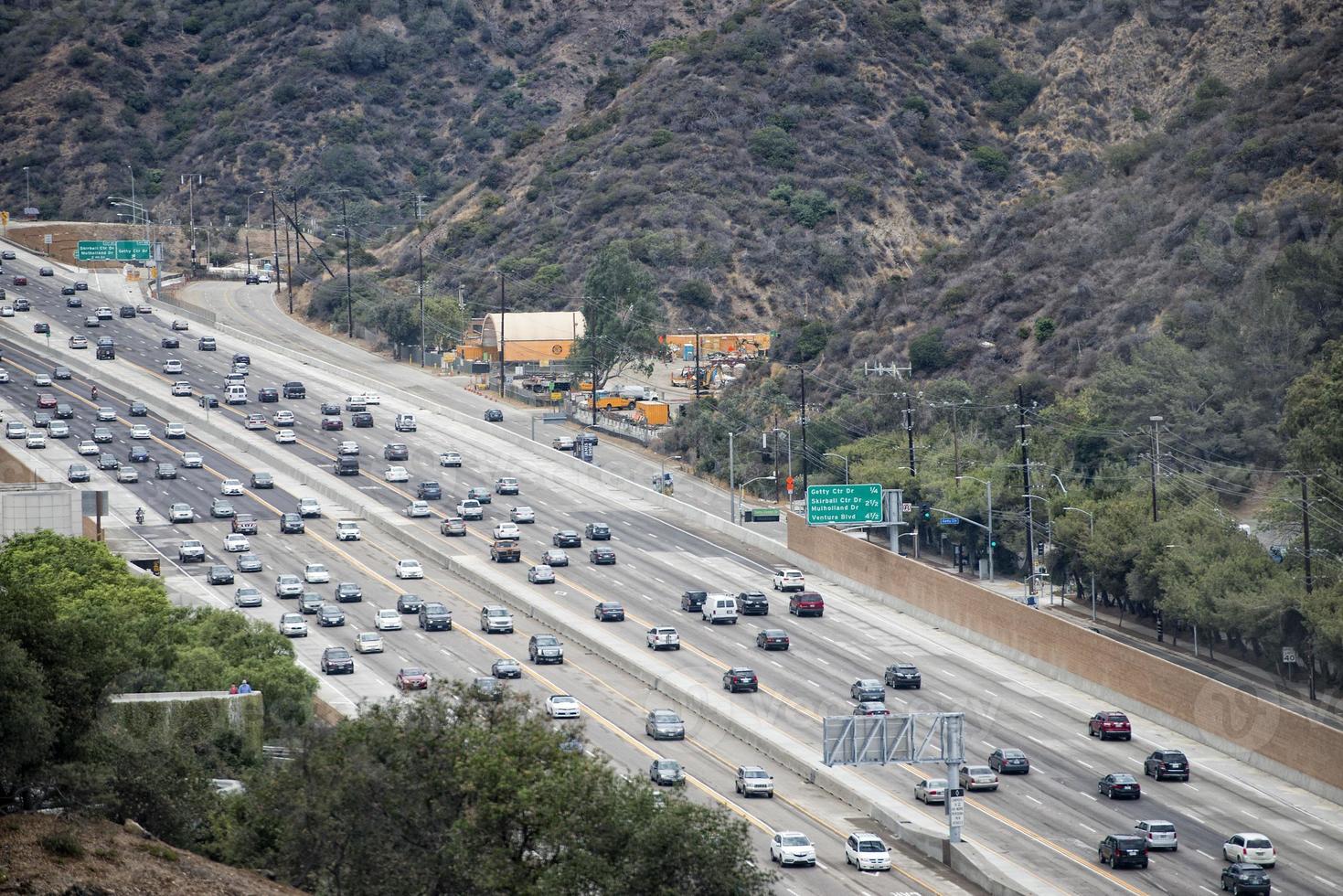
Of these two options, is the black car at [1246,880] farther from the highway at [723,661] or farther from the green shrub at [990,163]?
the green shrub at [990,163]

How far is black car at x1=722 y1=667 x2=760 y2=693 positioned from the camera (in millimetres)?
71688

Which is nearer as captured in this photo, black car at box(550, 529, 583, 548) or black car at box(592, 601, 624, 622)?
black car at box(592, 601, 624, 622)

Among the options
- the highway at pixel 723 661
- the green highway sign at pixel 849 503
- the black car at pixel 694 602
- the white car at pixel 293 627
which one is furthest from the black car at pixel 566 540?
the white car at pixel 293 627

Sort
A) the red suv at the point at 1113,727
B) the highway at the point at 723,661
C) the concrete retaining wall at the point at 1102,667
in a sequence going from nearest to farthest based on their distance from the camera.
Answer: the highway at the point at 723,661 → the concrete retaining wall at the point at 1102,667 → the red suv at the point at 1113,727

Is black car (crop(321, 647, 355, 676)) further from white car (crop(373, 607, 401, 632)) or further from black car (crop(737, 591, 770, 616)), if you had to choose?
black car (crop(737, 591, 770, 616))

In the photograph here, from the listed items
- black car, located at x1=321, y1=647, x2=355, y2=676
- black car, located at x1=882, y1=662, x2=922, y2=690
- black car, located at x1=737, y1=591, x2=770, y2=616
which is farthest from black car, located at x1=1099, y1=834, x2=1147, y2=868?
black car, located at x1=737, y1=591, x2=770, y2=616

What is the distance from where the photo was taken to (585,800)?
136 ft

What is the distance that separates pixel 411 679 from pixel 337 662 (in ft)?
13.4

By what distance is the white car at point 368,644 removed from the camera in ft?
250

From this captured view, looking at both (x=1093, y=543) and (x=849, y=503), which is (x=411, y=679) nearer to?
(x=849, y=503)

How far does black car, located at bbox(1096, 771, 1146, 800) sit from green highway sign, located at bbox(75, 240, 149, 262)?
13481 centimetres

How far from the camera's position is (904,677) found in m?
73.6

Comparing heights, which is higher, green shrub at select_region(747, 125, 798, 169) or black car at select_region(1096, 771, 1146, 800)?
green shrub at select_region(747, 125, 798, 169)

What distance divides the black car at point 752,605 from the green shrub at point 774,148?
106 metres
